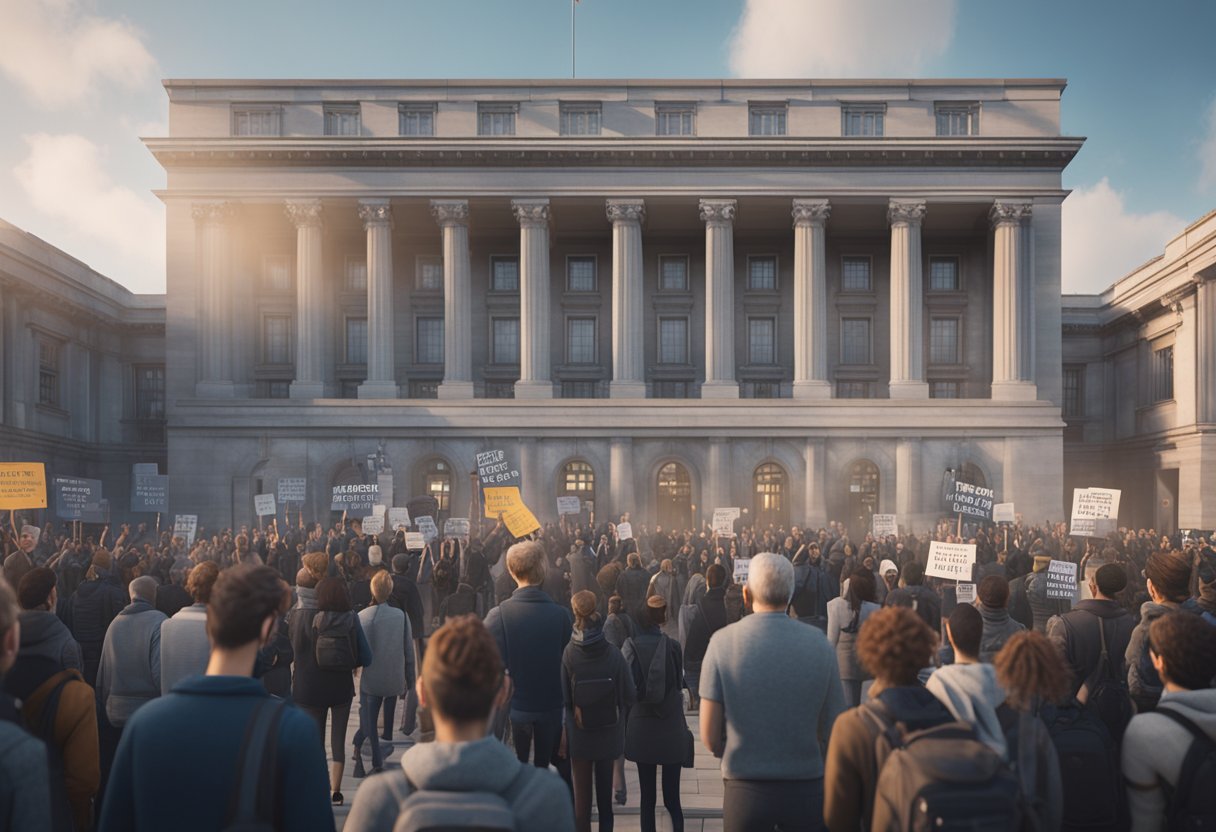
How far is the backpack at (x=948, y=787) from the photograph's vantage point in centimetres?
331

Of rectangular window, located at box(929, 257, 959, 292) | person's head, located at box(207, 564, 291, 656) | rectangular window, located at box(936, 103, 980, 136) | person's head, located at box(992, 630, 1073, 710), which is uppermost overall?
rectangular window, located at box(936, 103, 980, 136)

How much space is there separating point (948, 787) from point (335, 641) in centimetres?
628

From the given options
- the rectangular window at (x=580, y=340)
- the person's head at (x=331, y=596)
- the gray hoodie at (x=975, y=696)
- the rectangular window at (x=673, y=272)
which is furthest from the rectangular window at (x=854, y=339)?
the gray hoodie at (x=975, y=696)

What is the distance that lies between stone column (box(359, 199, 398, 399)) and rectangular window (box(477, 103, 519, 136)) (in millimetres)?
6688

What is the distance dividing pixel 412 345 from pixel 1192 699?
42.1 m

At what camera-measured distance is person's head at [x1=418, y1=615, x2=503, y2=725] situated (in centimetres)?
302

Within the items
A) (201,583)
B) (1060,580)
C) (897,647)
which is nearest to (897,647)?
(897,647)

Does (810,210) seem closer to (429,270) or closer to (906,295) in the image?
(906,295)

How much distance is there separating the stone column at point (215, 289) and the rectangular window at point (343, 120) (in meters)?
Result: 6.67

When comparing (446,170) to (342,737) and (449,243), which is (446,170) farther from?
(342,737)

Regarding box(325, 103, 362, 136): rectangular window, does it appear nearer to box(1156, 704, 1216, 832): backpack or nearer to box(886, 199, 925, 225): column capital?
box(886, 199, 925, 225): column capital

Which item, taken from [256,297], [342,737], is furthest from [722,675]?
[256,297]

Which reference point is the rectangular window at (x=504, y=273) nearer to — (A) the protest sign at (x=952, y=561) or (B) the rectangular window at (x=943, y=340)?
(B) the rectangular window at (x=943, y=340)

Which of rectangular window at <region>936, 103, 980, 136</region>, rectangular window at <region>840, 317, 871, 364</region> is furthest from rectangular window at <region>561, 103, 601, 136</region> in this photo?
rectangular window at <region>936, 103, 980, 136</region>
